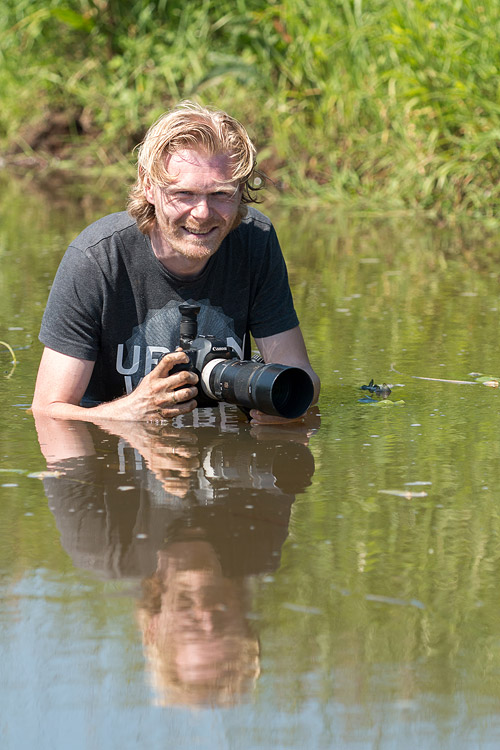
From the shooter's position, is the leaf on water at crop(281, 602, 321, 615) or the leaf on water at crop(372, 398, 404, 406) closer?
the leaf on water at crop(281, 602, 321, 615)

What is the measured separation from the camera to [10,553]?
265cm

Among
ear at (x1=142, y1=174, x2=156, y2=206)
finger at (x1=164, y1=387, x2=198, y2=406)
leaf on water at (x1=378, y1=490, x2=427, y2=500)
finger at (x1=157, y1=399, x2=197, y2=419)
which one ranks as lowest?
leaf on water at (x1=378, y1=490, x2=427, y2=500)

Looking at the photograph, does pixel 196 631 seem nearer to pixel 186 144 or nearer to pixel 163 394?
pixel 163 394

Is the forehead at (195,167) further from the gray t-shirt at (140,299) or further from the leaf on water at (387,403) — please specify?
the leaf on water at (387,403)

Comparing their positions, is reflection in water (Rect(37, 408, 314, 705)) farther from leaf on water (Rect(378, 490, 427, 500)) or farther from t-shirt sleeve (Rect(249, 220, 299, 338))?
t-shirt sleeve (Rect(249, 220, 299, 338))

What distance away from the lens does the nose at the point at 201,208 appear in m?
3.53

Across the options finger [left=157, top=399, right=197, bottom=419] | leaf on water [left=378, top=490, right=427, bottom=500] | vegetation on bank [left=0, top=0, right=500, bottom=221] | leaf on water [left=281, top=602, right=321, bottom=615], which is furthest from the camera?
vegetation on bank [left=0, top=0, right=500, bottom=221]

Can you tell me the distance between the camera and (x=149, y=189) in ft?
12.0

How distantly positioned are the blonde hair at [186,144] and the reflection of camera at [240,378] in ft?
1.19

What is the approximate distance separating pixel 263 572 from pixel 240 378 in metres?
1.04

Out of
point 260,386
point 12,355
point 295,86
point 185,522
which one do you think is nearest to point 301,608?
point 185,522

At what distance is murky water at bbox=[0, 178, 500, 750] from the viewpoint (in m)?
1.97

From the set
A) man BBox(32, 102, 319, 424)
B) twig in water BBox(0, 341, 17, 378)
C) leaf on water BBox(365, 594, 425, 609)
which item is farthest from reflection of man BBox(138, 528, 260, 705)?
twig in water BBox(0, 341, 17, 378)

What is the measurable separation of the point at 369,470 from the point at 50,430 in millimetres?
990
